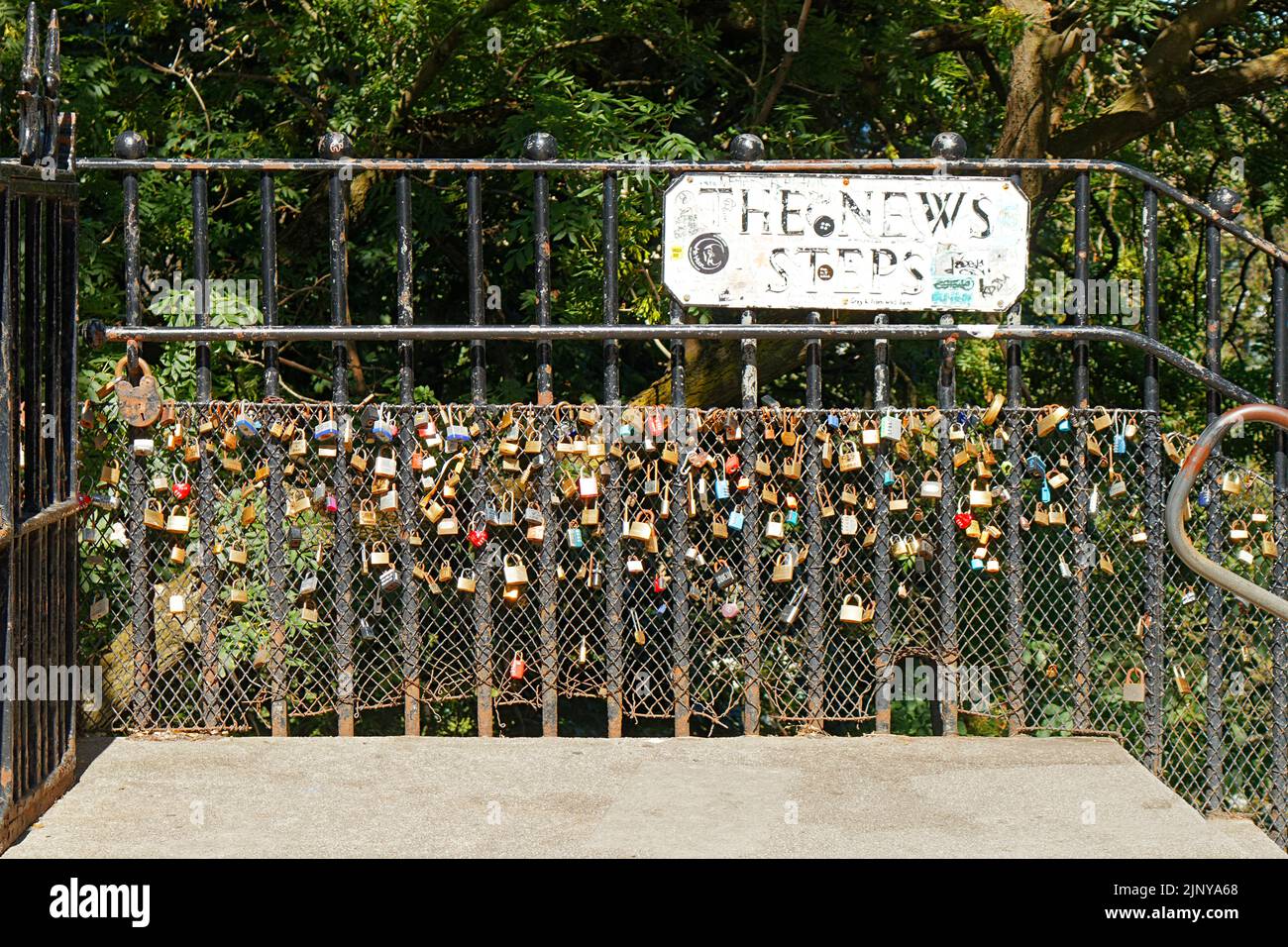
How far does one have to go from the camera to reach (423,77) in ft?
26.3

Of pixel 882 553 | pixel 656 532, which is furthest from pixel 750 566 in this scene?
pixel 882 553

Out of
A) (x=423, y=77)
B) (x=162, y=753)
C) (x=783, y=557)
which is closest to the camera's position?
(x=162, y=753)

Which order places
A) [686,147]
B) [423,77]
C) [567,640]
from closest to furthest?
[567,640]
[686,147]
[423,77]

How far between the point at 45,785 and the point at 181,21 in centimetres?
557

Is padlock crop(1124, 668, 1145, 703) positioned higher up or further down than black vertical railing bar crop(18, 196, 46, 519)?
further down

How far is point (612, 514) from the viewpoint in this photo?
20.0ft

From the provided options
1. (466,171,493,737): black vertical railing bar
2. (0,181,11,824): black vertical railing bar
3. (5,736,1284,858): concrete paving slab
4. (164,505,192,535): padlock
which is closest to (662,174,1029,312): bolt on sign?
(466,171,493,737): black vertical railing bar

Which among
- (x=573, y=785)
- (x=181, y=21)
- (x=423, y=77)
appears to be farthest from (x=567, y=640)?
(x=181, y=21)

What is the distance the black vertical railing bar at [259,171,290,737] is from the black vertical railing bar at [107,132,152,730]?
0.49m

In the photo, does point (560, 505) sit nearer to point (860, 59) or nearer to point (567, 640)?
point (567, 640)

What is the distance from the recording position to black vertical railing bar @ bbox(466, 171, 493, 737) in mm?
6094

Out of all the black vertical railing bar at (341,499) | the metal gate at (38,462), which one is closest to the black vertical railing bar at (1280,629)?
the black vertical railing bar at (341,499)

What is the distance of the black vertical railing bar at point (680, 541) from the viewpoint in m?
6.04

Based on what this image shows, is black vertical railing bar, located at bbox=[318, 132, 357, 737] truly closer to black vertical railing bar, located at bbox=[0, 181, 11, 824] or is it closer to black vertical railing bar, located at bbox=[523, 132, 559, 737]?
black vertical railing bar, located at bbox=[523, 132, 559, 737]
